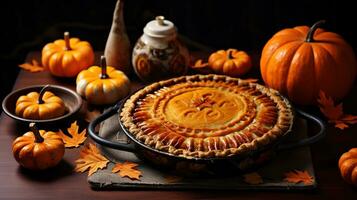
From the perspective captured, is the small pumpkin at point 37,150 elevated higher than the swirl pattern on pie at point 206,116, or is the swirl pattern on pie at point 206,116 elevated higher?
the swirl pattern on pie at point 206,116

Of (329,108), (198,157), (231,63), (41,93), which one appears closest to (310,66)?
(329,108)

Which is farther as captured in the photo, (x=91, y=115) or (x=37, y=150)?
(x=91, y=115)

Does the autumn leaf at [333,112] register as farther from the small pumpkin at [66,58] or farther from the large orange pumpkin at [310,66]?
the small pumpkin at [66,58]

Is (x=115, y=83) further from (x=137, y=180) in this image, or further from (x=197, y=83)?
(x=137, y=180)

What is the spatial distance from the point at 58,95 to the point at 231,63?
1.68ft

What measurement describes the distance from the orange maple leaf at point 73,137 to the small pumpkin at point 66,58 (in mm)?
276

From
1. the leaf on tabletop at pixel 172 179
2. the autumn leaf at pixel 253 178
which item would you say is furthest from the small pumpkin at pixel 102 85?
the autumn leaf at pixel 253 178

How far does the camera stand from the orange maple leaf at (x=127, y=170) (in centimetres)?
151

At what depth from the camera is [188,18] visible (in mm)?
2334

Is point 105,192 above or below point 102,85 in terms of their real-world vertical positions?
below

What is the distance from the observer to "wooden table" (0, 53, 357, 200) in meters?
1.46

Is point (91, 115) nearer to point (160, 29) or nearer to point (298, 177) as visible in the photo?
point (160, 29)

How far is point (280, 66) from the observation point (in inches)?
70.3

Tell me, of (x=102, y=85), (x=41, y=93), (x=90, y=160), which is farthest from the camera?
(x=102, y=85)
